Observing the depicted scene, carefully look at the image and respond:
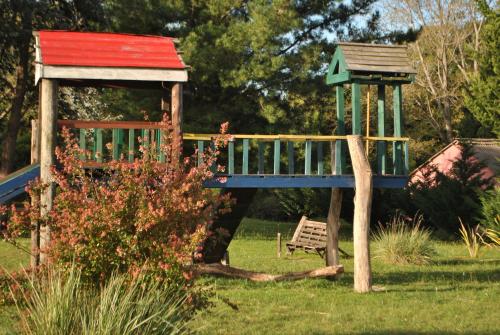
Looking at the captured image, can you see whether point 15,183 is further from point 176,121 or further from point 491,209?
point 491,209

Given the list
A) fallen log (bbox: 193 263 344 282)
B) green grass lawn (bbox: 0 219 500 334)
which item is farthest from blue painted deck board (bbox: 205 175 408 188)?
green grass lawn (bbox: 0 219 500 334)

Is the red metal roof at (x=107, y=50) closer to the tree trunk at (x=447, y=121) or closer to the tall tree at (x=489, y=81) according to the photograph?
the tall tree at (x=489, y=81)

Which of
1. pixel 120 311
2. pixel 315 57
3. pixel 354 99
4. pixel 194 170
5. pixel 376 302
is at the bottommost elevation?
pixel 376 302

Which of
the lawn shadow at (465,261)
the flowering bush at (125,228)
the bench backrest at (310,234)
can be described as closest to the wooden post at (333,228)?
the lawn shadow at (465,261)

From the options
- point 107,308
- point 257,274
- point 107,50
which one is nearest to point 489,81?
point 257,274

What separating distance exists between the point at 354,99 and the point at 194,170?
7580mm

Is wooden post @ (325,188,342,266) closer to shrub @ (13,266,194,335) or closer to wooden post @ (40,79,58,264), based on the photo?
wooden post @ (40,79,58,264)

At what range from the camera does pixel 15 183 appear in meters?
12.0

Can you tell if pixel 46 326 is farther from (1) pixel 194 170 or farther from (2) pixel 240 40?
(2) pixel 240 40

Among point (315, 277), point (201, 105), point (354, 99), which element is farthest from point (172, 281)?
point (201, 105)

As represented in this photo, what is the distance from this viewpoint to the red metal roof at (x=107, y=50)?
494 inches

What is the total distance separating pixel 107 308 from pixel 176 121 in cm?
685

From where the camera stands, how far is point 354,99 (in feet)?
47.6

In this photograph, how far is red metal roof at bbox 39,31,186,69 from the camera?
41.1ft
